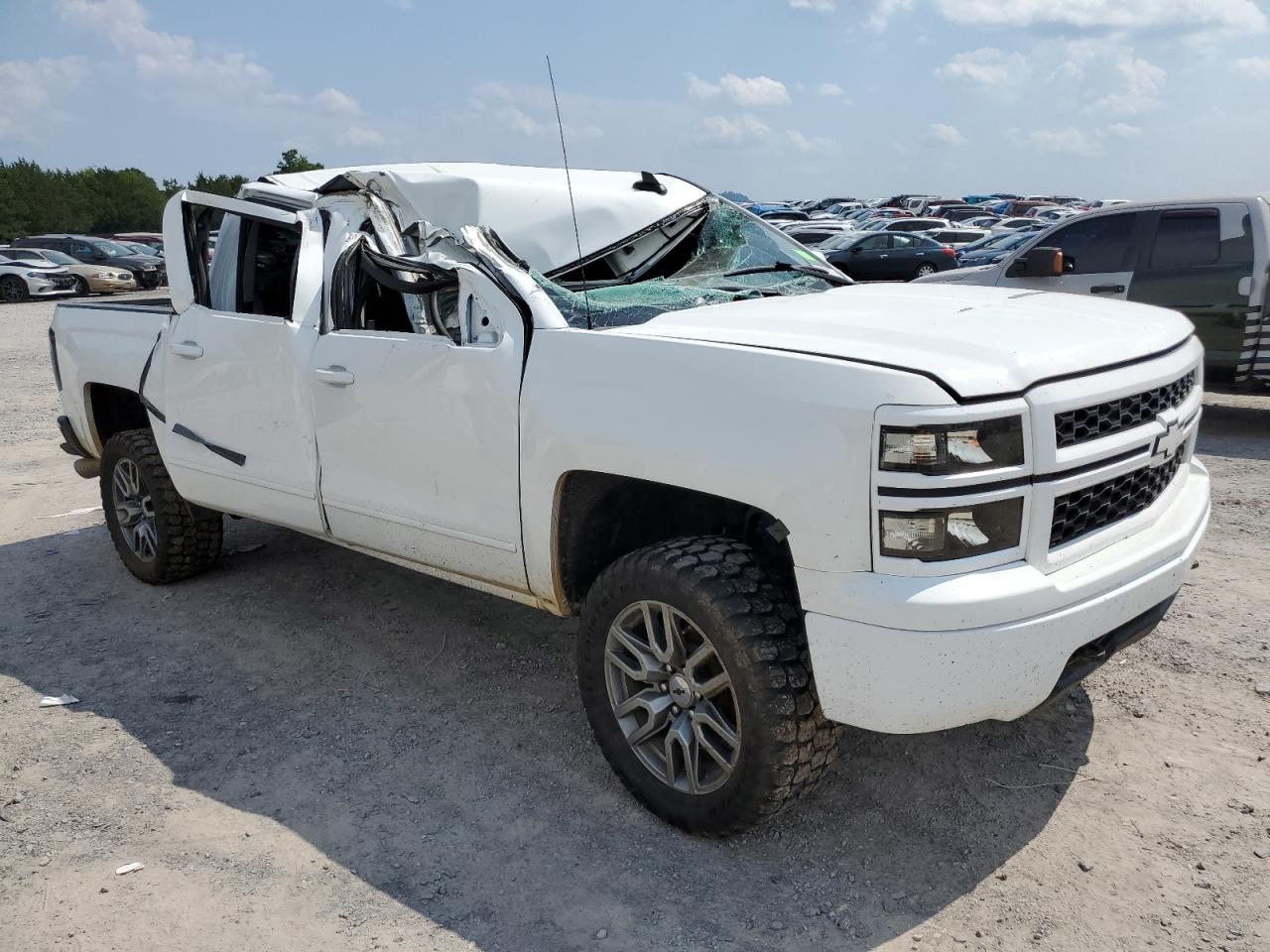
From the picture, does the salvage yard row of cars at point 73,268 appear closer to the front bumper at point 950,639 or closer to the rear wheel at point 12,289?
the rear wheel at point 12,289

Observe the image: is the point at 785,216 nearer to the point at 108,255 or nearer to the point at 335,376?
the point at 108,255

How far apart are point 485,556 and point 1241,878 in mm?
2379

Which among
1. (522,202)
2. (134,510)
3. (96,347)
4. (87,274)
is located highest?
(522,202)

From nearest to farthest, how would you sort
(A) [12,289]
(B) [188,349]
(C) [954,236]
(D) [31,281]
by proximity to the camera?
(B) [188,349], (A) [12,289], (D) [31,281], (C) [954,236]

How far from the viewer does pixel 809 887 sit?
288 cm

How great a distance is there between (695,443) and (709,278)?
150 cm

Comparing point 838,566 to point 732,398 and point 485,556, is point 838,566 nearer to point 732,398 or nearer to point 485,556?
point 732,398

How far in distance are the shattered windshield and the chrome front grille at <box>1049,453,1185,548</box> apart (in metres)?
1.37

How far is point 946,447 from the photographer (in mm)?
2498

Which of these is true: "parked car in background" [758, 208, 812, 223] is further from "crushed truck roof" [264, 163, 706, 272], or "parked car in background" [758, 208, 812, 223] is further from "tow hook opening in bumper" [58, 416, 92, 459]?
"crushed truck roof" [264, 163, 706, 272]

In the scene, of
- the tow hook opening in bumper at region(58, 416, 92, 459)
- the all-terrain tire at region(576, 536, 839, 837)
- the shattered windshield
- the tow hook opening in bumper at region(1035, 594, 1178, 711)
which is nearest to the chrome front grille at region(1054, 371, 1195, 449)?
the tow hook opening in bumper at region(1035, 594, 1178, 711)

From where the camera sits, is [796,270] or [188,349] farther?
[188,349]

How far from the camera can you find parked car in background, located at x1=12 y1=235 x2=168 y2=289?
28.3 metres

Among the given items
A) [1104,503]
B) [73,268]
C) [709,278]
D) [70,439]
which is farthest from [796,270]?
[73,268]
